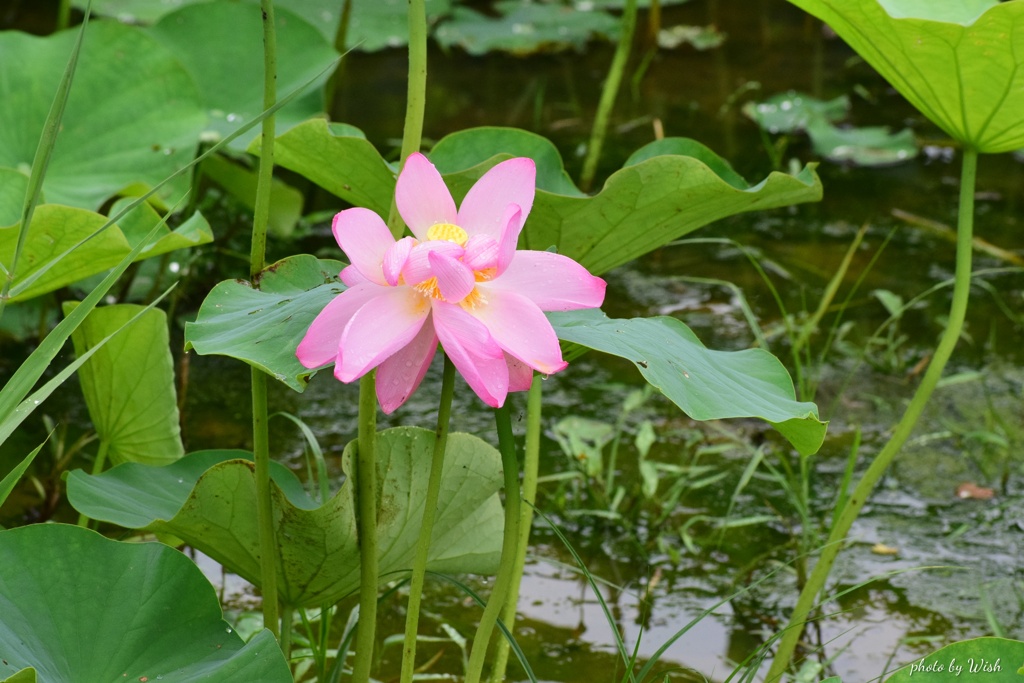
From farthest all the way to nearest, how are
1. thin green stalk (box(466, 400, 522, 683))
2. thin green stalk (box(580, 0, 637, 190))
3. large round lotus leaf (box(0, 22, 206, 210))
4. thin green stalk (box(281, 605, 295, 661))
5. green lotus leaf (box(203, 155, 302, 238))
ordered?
thin green stalk (box(580, 0, 637, 190))
green lotus leaf (box(203, 155, 302, 238))
large round lotus leaf (box(0, 22, 206, 210))
thin green stalk (box(281, 605, 295, 661))
thin green stalk (box(466, 400, 522, 683))

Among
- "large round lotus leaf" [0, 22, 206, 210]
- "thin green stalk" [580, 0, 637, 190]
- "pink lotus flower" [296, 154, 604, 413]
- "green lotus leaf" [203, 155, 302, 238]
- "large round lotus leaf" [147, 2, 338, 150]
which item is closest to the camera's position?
"pink lotus flower" [296, 154, 604, 413]

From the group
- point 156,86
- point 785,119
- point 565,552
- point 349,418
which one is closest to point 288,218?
point 156,86

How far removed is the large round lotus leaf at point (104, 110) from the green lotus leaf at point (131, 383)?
1.95ft

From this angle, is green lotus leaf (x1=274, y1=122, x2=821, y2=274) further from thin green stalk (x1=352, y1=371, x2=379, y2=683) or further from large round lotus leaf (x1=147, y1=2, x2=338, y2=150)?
large round lotus leaf (x1=147, y1=2, x2=338, y2=150)

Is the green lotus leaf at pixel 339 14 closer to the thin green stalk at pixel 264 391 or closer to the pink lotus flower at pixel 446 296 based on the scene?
the thin green stalk at pixel 264 391

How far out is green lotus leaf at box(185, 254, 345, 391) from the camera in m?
0.74

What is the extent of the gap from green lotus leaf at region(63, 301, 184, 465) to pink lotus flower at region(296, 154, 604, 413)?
47cm

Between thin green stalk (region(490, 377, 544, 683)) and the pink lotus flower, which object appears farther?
thin green stalk (region(490, 377, 544, 683))

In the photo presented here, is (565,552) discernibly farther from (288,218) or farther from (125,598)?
(288,218)

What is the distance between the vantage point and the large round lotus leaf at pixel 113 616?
2.55 feet

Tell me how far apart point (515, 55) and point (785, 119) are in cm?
112

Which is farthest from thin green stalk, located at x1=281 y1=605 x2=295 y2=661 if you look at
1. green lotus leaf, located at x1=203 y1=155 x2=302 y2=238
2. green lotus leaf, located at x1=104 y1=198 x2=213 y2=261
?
green lotus leaf, located at x1=203 y1=155 x2=302 y2=238

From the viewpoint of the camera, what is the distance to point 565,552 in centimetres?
143

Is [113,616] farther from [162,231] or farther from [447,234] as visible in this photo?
[162,231]
